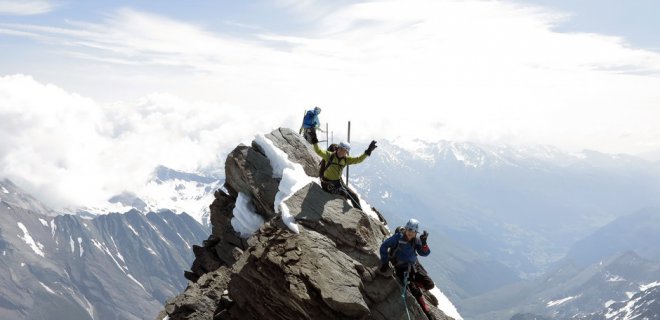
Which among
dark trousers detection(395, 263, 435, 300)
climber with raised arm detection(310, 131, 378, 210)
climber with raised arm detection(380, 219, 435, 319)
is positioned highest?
climber with raised arm detection(310, 131, 378, 210)

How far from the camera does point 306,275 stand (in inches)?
864

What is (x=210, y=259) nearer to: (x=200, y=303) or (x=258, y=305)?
(x=200, y=303)

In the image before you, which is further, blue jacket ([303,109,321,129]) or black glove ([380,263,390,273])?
blue jacket ([303,109,321,129])

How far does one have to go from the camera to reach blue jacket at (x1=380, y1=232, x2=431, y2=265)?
2298 centimetres

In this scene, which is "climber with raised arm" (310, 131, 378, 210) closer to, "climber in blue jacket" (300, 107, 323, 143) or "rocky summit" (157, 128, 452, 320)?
"rocky summit" (157, 128, 452, 320)

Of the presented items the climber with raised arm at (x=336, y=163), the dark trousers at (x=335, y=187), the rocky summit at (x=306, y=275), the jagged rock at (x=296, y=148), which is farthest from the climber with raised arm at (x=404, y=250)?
the jagged rock at (x=296, y=148)

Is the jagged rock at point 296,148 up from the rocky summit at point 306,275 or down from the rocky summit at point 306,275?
up

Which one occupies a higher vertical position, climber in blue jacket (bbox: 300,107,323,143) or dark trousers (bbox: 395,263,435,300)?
climber in blue jacket (bbox: 300,107,323,143)

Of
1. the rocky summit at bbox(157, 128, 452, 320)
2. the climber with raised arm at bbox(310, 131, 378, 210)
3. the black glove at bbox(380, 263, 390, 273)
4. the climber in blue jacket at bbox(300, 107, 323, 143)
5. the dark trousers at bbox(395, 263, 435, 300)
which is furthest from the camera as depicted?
the climber in blue jacket at bbox(300, 107, 323, 143)

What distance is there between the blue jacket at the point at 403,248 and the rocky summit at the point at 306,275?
4.07 ft

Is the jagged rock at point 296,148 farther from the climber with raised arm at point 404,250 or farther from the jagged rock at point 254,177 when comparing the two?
the climber with raised arm at point 404,250

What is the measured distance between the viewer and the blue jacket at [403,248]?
23.0 meters

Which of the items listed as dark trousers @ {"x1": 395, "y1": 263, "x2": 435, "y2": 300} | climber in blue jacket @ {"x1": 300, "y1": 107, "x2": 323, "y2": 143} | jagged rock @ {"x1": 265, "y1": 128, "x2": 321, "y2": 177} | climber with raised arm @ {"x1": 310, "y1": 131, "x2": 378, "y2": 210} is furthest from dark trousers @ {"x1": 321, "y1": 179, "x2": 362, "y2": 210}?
climber in blue jacket @ {"x1": 300, "y1": 107, "x2": 323, "y2": 143}

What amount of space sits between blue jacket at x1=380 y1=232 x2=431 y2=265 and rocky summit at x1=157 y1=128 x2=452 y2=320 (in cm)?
124
